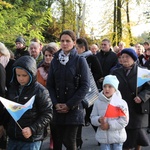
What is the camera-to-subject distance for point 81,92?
12.8 ft

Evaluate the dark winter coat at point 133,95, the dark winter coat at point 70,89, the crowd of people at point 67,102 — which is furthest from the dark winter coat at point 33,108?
the dark winter coat at point 133,95

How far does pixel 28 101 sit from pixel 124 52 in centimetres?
197

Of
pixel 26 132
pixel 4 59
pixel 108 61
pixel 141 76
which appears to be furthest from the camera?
pixel 108 61

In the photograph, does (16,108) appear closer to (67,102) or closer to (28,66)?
(28,66)

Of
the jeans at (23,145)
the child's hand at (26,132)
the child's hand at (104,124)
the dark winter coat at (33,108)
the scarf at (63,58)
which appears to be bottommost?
the jeans at (23,145)

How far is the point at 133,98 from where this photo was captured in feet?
14.6

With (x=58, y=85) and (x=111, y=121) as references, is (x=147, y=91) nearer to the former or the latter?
(x=111, y=121)

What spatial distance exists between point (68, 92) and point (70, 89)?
47 millimetres

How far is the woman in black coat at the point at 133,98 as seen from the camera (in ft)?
14.5

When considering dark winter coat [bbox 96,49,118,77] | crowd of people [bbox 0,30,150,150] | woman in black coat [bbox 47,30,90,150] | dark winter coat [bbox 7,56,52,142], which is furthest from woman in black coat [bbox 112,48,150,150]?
dark winter coat [bbox 96,49,118,77]

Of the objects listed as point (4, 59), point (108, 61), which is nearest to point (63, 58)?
point (4, 59)

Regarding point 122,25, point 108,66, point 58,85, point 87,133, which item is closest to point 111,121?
point 58,85

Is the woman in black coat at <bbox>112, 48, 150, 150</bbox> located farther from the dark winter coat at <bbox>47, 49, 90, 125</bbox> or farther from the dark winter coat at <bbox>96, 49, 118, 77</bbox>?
the dark winter coat at <bbox>96, 49, 118, 77</bbox>

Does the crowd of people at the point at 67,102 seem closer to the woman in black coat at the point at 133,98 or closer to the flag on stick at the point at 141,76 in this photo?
the woman in black coat at the point at 133,98
